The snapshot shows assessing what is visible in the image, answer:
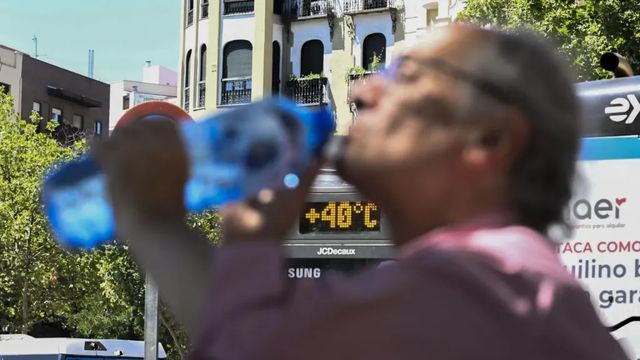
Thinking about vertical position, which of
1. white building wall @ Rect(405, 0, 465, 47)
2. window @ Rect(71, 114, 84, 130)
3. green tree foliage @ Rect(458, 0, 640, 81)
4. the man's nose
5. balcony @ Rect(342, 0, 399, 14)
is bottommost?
the man's nose

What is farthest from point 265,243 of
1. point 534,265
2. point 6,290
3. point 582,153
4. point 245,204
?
point 6,290

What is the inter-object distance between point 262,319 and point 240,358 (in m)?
0.05

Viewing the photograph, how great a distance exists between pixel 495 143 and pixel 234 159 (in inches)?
13.1

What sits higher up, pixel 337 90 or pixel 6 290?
pixel 337 90

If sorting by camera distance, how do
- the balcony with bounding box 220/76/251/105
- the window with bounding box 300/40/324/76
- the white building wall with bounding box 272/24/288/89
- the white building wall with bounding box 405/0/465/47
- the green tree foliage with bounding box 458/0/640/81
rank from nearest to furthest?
the green tree foliage with bounding box 458/0/640/81 < the white building wall with bounding box 405/0/465/47 < the balcony with bounding box 220/76/251/105 < the window with bounding box 300/40/324/76 < the white building wall with bounding box 272/24/288/89

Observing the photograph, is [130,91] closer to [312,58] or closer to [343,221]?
[312,58]

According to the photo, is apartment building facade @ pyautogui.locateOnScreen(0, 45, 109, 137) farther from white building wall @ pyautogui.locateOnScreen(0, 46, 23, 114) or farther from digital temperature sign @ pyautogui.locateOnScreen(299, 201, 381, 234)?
digital temperature sign @ pyautogui.locateOnScreen(299, 201, 381, 234)

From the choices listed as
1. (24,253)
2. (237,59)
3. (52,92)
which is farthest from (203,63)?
(52,92)

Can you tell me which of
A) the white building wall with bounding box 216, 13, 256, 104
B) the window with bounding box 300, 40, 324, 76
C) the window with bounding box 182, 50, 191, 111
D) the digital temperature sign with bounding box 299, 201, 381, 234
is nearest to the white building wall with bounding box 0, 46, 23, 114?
the window with bounding box 182, 50, 191, 111

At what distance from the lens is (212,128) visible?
4.63 feet

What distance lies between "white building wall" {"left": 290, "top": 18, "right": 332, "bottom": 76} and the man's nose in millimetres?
35305

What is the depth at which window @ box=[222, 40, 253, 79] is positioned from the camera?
37.2 m

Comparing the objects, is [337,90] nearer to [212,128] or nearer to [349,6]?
[349,6]

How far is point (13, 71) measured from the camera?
47781mm
